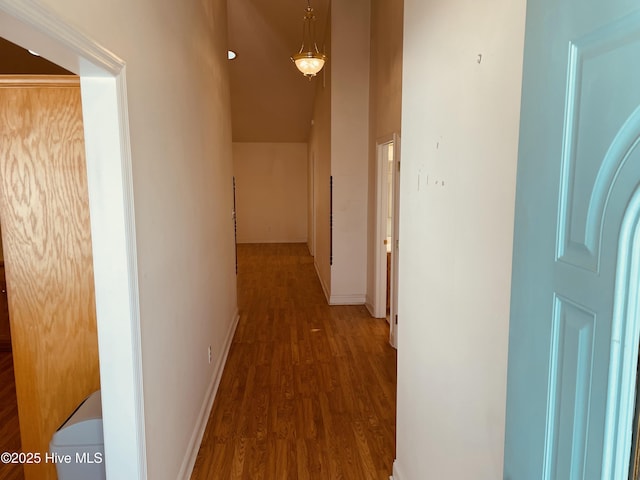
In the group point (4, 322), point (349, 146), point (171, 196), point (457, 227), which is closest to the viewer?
point (457, 227)

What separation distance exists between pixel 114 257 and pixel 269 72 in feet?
22.5

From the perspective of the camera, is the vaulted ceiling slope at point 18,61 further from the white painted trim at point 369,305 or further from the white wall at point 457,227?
the white painted trim at point 369,305

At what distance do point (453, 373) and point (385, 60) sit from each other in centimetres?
384

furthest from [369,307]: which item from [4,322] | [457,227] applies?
[457,227]

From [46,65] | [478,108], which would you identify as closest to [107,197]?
[478,108]

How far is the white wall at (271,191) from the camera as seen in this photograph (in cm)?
1120

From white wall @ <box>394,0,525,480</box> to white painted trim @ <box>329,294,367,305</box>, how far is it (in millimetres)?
3711

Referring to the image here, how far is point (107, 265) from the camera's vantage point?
1.56 meters

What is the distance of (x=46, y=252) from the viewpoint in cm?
204

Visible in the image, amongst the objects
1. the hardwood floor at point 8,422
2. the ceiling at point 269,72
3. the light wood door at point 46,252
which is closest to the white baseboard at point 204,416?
the light wood door at point 46,252

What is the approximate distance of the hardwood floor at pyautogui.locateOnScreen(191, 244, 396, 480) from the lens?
2.57 metres

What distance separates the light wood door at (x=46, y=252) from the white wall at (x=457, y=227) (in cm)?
152

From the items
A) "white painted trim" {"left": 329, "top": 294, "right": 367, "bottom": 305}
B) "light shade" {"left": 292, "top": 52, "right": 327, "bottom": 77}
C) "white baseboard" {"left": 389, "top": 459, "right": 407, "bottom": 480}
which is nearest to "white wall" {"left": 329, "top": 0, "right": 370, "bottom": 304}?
"white painted trim" {"left": 329, "top": 294, "right": 367, "bottom": 305}

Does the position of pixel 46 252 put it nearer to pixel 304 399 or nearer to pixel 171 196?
pixel 171 196
